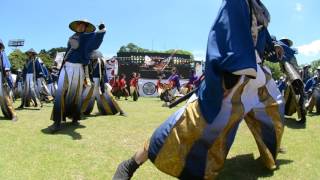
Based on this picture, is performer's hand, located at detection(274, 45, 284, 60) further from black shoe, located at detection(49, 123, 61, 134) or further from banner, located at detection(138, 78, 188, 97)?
banner, located at detection(138, 78, 188, 97)

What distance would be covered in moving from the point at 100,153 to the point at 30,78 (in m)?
10.1

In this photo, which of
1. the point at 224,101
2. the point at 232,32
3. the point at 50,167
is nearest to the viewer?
the point at 232,32

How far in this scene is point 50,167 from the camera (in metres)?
5.70

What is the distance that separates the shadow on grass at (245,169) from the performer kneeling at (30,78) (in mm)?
A: 10999

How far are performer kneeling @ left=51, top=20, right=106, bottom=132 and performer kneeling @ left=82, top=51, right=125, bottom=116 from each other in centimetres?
300

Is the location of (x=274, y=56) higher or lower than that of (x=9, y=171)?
higher

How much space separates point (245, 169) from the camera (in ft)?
18.8

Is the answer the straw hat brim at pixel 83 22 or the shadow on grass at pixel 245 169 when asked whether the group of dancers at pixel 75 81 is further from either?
the shadow on grass at pixel 245 169

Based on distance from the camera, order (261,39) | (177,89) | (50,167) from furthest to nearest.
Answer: (177,89) → (50,167) → (261,39)

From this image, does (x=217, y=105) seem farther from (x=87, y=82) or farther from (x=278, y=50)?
(x=87, y=82)

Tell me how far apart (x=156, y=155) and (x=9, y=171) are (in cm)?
205

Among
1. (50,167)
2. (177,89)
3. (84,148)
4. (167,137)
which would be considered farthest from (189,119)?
(177,89)

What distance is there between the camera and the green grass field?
5.49 m

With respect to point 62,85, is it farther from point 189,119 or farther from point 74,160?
point 189,119
